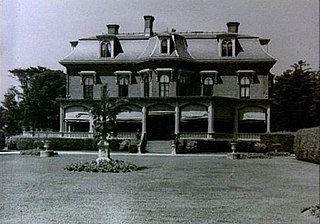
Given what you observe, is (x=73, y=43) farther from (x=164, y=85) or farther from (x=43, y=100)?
(x=164, y=85)

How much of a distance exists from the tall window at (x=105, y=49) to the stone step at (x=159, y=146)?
63 cm

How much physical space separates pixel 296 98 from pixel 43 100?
5.43 ft

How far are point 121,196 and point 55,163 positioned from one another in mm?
600

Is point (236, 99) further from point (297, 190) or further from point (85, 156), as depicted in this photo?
point (85, 156)

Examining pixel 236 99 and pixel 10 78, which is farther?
pixel 10 78

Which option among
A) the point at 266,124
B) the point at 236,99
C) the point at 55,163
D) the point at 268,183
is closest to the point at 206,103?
the point at 236,99

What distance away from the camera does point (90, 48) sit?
3.09 meters

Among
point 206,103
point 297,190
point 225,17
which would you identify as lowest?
point 297,190

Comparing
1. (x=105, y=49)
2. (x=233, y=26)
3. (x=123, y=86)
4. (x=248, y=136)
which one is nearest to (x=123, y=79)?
(x=123, y=86)

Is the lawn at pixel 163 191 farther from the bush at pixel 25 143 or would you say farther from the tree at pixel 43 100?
the tree at pixel 43 100

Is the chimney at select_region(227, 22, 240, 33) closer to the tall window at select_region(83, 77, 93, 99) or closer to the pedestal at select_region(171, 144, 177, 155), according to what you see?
the pedestal at select_region(171, 144, 177, 155)

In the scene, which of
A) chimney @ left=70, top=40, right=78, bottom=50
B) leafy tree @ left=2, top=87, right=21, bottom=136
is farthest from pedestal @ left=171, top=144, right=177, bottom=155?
leafy tree @ left=2, top=87, right=21, bottom=136

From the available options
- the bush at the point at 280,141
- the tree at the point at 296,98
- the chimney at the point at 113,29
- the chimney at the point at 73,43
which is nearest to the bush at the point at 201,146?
the bush at the point at 280,141

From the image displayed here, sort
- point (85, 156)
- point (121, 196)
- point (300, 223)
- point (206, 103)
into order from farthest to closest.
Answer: point (85, 156) < point (121, 196) < point (206, 103) < point (300, 223)
